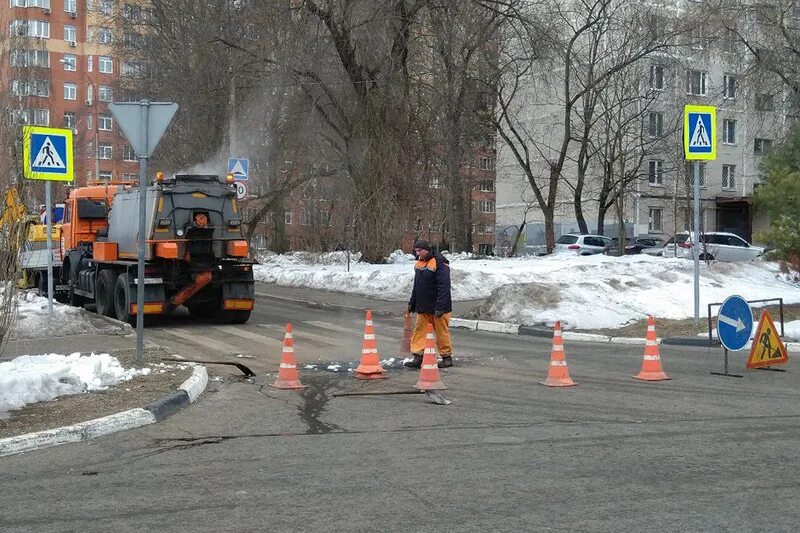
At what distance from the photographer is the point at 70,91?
240ft

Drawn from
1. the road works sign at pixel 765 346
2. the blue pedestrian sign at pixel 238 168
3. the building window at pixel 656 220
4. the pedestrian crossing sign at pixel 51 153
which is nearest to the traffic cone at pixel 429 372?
the road works sign at pixel 765 346

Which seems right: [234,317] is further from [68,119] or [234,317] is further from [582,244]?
[68,119]

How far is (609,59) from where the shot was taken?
42.1 metres

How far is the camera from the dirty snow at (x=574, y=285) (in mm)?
17703

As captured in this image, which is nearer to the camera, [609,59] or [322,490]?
[322,490]

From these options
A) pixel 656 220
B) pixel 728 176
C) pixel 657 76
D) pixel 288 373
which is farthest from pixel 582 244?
pixel 288 373

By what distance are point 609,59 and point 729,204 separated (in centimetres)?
2384

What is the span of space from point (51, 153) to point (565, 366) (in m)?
8.72

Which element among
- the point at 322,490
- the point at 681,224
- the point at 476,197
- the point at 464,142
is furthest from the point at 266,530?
the point at 476,197

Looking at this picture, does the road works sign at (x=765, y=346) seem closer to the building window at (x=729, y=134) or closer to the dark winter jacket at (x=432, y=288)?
the dark winter jacket at (x=432, y=288)

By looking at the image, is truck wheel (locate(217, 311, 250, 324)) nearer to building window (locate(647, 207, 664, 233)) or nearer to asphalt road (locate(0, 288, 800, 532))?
asphalt road (locate(0, 288, 800, 532))

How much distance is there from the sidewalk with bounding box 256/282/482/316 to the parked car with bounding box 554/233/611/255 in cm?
2069

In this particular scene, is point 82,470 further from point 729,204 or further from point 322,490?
point 729,204

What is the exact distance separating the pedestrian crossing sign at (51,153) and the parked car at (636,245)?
3345 centimetres
